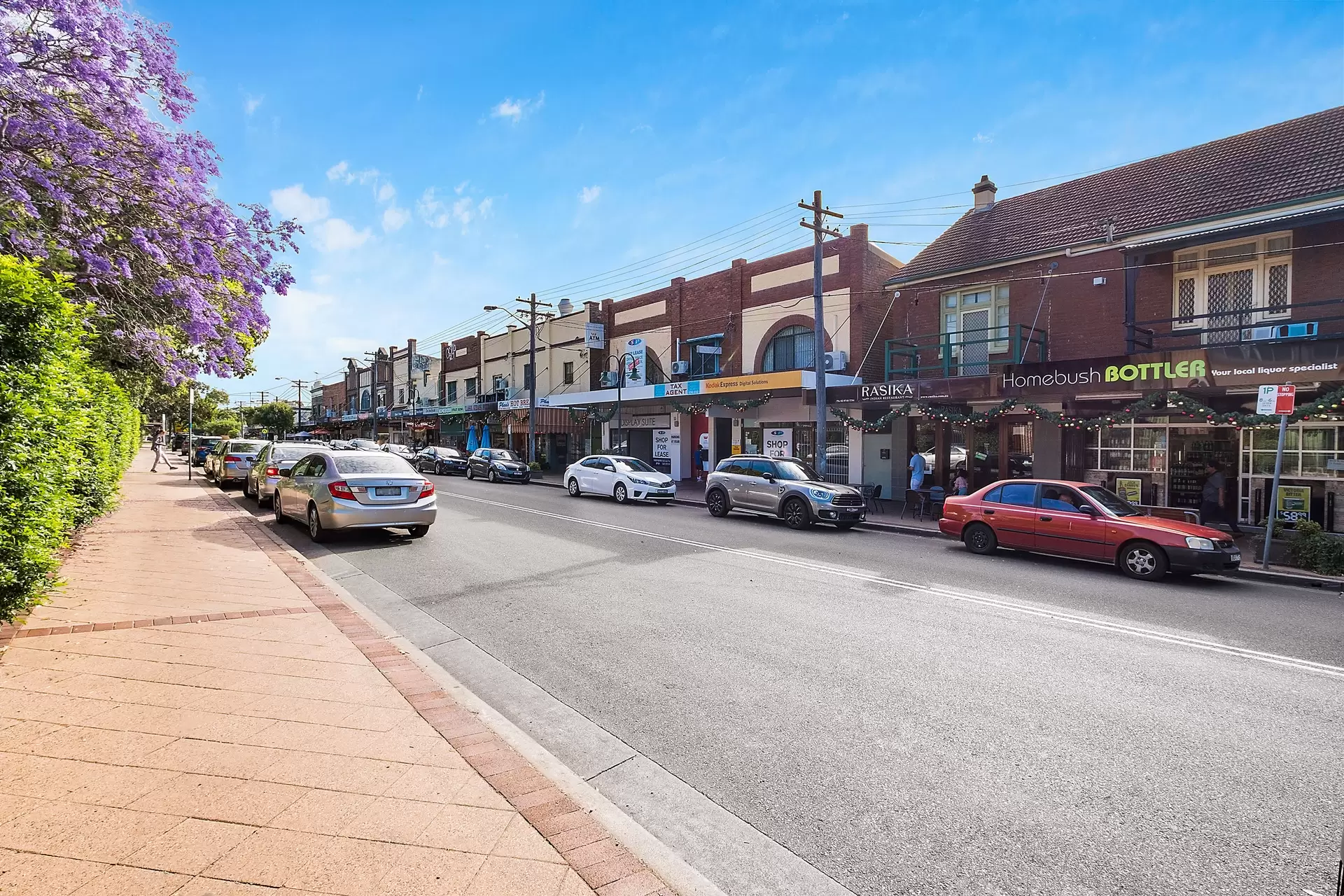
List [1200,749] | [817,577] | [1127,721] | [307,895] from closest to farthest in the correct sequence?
[307,895] → [1200,749] → [1127,721] → [817,577]

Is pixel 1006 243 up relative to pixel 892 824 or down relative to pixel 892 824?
up

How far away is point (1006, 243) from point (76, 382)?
19816mm

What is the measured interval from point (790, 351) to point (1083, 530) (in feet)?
50.7

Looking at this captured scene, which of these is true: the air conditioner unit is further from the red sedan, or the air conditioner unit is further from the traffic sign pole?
the red sedan

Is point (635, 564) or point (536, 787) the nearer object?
point (536, 787)

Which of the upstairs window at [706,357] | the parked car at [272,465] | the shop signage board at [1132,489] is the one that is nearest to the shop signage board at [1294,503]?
the shop signage board at [1132,489]

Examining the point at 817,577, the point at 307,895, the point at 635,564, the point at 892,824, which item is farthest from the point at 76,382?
the point at 817,577

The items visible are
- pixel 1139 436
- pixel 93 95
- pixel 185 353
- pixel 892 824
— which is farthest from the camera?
pixel 1139 436

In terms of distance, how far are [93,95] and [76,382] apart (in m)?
4.71

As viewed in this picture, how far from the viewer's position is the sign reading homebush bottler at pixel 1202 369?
1241 centimetres

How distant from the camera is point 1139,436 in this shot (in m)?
16.5

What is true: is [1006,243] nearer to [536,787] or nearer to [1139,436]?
[1139,436]

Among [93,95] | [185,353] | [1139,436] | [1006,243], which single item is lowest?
[1139,436]

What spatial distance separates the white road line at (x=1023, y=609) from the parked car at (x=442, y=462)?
21.1 m
